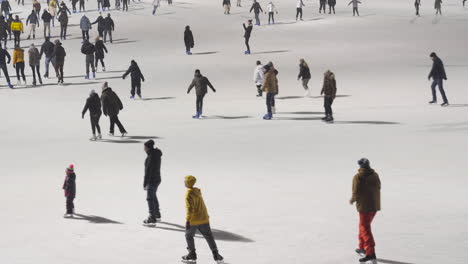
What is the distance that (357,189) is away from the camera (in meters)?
10.3

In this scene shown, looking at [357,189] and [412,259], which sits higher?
[357,189]

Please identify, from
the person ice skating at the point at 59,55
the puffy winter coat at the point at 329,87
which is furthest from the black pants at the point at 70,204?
the person ice skating at the point at 59,55

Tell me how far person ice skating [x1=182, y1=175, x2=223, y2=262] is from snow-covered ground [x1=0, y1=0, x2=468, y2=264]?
344 millimetres

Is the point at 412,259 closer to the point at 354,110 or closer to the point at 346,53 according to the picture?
the point at 354,110

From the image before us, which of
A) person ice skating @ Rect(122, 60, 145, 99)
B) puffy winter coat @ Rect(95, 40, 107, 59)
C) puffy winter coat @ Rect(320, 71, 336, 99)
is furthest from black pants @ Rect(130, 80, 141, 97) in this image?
puffy winter coat @ Rect(320, 71, 336, 99)

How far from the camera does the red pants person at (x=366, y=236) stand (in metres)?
10.0

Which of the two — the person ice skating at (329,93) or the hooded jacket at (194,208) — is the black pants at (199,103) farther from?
the hooded jacket at (194,208)

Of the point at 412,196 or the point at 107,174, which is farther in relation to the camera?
the point at 107,174

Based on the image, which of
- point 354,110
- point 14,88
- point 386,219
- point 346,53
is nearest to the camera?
point 386,219

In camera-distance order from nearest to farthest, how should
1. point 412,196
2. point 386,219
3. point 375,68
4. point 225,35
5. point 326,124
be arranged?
point 386,219 < point 412,196 < point 326,124 < point 375,68 < point 225,35

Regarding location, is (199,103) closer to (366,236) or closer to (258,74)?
(258,74)

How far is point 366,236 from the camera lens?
10078 mm

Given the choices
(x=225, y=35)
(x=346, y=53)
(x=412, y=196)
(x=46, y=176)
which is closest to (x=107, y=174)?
(x=46, y=176)

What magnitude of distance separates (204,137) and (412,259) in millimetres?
10324
